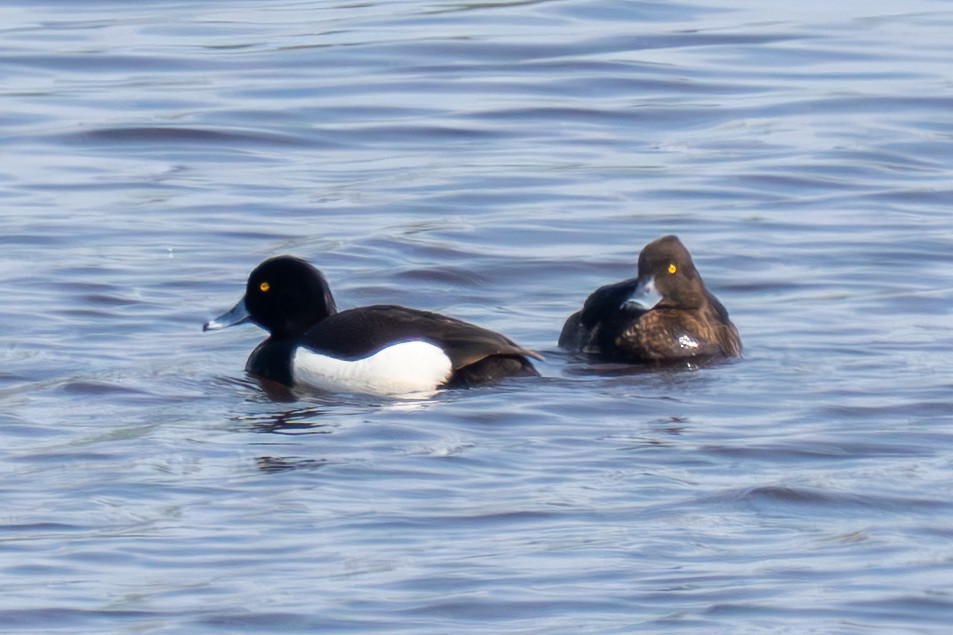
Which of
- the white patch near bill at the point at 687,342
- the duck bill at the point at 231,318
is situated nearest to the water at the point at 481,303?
the duck bill at the point at 231,318

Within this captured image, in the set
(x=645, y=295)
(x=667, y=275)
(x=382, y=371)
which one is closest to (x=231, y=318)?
(x=382, y=371)

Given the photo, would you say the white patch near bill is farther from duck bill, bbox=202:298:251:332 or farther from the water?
duck bill, bbox=202:298:251:332

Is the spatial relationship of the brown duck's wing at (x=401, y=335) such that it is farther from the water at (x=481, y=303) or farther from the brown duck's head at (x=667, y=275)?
the brown duck's head at (x=667, y=275)

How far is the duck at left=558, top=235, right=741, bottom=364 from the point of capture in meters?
11.0

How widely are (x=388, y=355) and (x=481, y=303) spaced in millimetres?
2056

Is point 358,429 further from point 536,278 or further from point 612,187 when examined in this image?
point 612,187

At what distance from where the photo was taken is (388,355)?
10.3 metres

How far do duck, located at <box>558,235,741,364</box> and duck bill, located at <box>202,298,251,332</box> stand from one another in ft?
4.98

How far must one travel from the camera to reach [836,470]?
8367 mm

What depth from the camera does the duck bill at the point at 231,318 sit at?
36.1ft

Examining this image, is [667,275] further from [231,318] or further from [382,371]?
[231,318]

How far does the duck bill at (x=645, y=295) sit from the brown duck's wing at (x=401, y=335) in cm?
85

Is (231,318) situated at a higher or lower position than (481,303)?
higher

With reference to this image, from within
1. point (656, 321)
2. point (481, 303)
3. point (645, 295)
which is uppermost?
point (645, 295)
